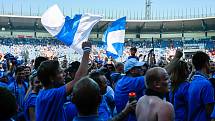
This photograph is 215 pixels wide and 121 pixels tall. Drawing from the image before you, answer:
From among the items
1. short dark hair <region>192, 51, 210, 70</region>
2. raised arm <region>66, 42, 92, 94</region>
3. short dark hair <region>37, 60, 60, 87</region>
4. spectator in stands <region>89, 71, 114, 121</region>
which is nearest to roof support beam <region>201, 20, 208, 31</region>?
short dark hair <region>192, 51, 210, 70</region>

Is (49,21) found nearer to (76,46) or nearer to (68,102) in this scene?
(76,46)

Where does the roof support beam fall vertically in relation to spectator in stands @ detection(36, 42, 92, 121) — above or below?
above

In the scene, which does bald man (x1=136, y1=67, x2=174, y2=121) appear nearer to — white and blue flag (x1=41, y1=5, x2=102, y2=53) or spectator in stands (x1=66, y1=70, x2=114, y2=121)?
spectator in stands (x1=66, y1=70, x2=114, y2=121)

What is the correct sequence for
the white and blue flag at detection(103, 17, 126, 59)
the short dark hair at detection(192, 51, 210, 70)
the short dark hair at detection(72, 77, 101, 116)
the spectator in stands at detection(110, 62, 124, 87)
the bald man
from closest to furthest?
the short dark hair at detection(72, 77, 101, 116) → the bald man → the short dark hair at detection(192, 51, 210, 70) → the spectator in stands at detection(110, 62, 124, 87) → the white and blue flag at detection(103, 17, 126, 59)

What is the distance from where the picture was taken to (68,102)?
4266mm

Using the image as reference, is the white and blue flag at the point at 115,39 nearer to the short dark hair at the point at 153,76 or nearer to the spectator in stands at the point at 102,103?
the spectator in stands at the point at 102,103

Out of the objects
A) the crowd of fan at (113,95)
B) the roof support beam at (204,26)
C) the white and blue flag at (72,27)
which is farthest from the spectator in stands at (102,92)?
the roof support beam at (204,26)

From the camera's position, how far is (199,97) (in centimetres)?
441

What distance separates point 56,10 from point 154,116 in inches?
251

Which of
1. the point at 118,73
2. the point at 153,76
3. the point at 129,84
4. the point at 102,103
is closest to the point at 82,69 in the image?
the point at 153,76

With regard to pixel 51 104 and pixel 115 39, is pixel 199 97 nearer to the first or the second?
pixel 51 104

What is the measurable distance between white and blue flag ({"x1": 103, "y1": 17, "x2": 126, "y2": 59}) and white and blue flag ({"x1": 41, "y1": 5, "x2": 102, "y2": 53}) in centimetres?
378

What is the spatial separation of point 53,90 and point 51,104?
0.43 feet

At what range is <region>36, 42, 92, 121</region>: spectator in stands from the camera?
345cm
